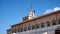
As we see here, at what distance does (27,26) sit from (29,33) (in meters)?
1.70

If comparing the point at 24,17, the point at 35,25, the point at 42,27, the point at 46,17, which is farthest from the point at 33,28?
the point at 24,17

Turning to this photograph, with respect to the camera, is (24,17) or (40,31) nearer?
(40,31)

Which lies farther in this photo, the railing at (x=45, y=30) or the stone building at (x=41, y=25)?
the railing at (x=45, y=30)

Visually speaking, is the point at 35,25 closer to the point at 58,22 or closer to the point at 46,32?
the point at 46,32

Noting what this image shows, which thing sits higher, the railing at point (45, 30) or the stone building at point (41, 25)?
the stone building at point (41, 25)

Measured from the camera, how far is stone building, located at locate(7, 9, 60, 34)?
24.2 m

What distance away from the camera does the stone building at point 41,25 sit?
79.3ft

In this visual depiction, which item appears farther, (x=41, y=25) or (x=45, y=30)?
(x=41, y=25)

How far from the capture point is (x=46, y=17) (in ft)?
86.2

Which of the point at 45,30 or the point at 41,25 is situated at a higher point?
the point at 41,25

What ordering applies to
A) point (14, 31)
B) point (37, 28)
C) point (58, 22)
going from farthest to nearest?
point (14, 31), point (37, 28), point (58, 22)

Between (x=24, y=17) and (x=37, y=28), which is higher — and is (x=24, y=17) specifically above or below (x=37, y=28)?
above

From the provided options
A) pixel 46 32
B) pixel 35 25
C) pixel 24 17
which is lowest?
pixel 46 32

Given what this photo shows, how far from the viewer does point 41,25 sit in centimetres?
2747
